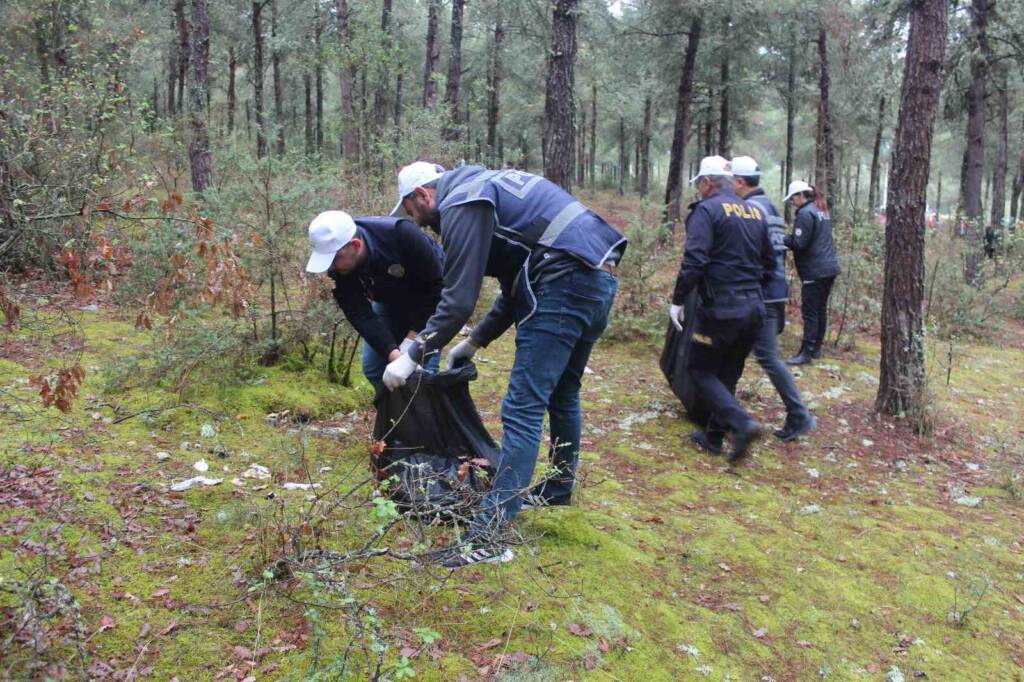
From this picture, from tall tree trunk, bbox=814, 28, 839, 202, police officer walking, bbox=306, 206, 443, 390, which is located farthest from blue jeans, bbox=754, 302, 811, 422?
Result: tall tree trunk, bbox=814, 28, 839, 202

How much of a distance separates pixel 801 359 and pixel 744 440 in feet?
11.2

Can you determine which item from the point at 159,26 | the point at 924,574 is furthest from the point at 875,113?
the point at 924,574

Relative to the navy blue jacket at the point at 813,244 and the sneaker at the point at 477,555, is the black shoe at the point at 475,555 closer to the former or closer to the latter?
the sneaker at the point at 477,555

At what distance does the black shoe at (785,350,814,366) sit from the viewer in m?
8.01

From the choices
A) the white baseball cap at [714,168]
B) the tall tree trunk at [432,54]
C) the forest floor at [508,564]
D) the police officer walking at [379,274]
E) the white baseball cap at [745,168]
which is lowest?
the forest floor at [508,564]

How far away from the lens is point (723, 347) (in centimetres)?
512

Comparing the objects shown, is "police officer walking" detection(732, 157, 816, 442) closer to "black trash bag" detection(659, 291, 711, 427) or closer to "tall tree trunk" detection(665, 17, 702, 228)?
"black trash bag" detection(659, 291, 711, 427)

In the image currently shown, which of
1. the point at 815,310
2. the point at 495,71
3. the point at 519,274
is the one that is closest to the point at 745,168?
the point at 815,310

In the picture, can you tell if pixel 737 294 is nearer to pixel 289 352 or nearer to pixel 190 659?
pixel 289 352


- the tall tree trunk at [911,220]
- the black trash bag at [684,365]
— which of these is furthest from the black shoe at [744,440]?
the tall tree trunk at [911,220]

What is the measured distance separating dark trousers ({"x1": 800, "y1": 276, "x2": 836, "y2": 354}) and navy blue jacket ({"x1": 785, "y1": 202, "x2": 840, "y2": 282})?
9 centimetres

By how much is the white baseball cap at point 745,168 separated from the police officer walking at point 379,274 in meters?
2.93

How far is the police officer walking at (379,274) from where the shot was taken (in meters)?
3.49

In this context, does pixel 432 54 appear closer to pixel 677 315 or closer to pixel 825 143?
pixel 825 143
